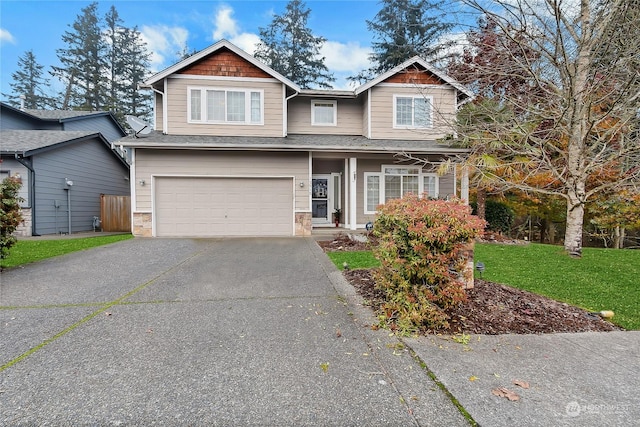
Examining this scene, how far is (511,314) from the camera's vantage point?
3660 millimetres

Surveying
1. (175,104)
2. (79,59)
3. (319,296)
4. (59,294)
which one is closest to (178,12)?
(175,104)

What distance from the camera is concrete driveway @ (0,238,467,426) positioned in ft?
6.65

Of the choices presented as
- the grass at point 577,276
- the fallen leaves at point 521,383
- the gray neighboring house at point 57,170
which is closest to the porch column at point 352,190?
the grass at point 577,276

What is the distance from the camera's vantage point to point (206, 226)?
11016 millimetres

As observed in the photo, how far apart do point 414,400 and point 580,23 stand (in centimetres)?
764

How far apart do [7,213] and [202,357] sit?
5889mm

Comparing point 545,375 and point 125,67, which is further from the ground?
point 125,67

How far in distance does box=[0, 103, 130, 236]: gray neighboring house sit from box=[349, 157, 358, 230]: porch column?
831 centimetres

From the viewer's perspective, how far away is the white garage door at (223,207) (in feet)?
35.7

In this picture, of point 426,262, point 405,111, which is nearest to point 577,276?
point 426,262

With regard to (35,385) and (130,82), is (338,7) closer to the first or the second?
(35,385)

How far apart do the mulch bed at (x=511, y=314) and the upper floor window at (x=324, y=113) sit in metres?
9.83

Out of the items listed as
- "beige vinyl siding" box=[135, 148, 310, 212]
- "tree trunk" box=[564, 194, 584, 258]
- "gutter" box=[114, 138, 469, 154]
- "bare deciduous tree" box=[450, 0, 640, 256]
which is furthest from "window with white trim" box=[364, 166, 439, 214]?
"bare deciduous tree" box=[450, 0, 640, 256]

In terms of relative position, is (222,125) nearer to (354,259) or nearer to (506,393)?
(354,259)
